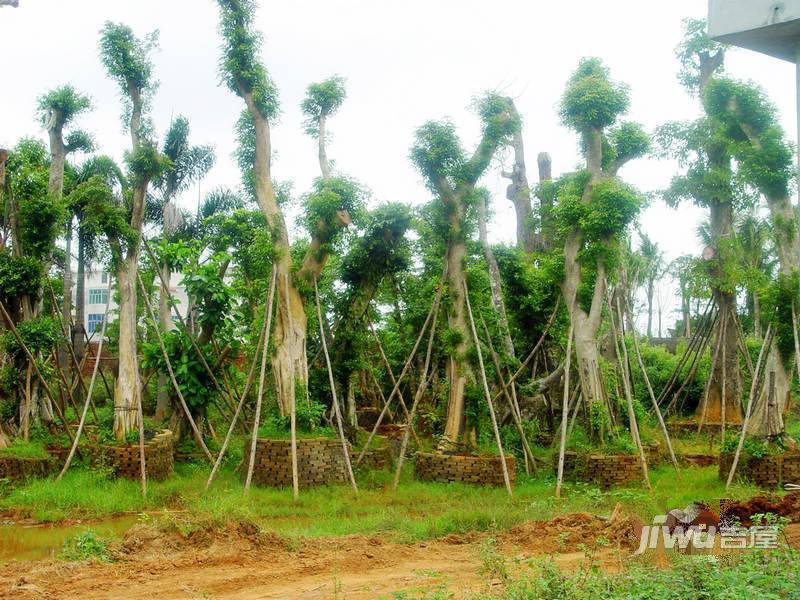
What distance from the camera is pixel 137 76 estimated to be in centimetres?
1625

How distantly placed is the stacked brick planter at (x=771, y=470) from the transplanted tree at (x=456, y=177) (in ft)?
16.1

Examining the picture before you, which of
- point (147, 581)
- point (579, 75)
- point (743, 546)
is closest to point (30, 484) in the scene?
point (147, 581)

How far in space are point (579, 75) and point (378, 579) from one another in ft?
36.0

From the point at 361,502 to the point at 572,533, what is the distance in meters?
4.04

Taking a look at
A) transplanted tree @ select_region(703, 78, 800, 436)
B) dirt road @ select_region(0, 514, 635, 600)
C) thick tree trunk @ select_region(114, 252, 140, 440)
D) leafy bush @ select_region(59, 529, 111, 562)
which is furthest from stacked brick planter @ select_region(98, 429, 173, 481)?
transplanted tree @ select_region(703, 78, 800, 436)

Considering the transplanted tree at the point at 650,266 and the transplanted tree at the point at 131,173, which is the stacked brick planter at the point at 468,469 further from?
the transplanted tree at the point at 650,266

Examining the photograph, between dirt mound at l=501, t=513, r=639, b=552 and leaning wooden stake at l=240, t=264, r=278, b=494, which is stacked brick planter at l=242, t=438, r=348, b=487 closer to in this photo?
leaning wooden stake at l=240, t=264, r=278, b=494

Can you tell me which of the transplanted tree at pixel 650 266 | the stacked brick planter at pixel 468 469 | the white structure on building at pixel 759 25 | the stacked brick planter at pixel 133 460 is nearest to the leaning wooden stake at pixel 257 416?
the stacked brick planter at pixel 133 460

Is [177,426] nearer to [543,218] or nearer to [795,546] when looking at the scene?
[543,218]

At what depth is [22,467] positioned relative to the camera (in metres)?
13.7

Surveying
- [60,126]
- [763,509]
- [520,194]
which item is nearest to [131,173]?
[60,126]

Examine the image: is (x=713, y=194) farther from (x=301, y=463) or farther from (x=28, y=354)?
(x=28, y=354)

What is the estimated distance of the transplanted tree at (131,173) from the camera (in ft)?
49.7

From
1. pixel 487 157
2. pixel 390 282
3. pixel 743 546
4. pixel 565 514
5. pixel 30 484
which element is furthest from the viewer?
pixel 390 282
